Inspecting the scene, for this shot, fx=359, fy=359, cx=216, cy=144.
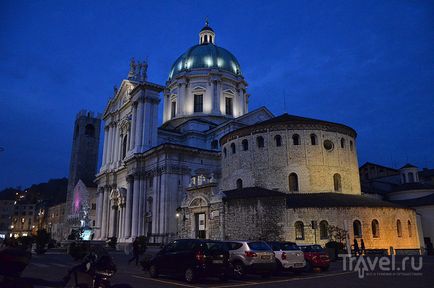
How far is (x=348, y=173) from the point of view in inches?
1379

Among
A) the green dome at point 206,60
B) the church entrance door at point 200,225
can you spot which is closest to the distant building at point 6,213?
the green dome at point 206,60

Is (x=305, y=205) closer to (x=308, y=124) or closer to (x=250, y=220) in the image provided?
(x=250, y=220)

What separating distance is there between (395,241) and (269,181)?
1175 cm

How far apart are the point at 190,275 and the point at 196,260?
622mm

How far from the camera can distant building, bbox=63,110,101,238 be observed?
7806 cm

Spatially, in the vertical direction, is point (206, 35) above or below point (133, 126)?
above

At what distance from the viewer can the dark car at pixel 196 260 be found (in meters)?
13.1

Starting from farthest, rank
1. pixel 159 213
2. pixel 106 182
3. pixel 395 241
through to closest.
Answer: pixel 106 182, pixel 159 213, pixel 395 241

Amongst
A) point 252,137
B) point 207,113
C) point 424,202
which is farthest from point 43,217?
point 424,202

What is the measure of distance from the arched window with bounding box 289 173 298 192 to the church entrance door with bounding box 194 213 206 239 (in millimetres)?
8614

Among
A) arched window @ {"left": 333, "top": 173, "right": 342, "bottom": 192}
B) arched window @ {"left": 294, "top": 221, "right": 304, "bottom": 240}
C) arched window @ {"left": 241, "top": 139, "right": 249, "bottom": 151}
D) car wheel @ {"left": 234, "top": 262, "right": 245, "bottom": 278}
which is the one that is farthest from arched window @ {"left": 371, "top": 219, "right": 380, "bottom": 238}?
car wheel @ {"left": 234, "top": 262, "right": 245, "bottom": 278}

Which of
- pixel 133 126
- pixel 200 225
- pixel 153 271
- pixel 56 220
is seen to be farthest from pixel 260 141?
pixel 56 220

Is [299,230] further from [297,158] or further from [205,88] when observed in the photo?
[205,88]

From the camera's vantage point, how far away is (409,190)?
45844 mm
